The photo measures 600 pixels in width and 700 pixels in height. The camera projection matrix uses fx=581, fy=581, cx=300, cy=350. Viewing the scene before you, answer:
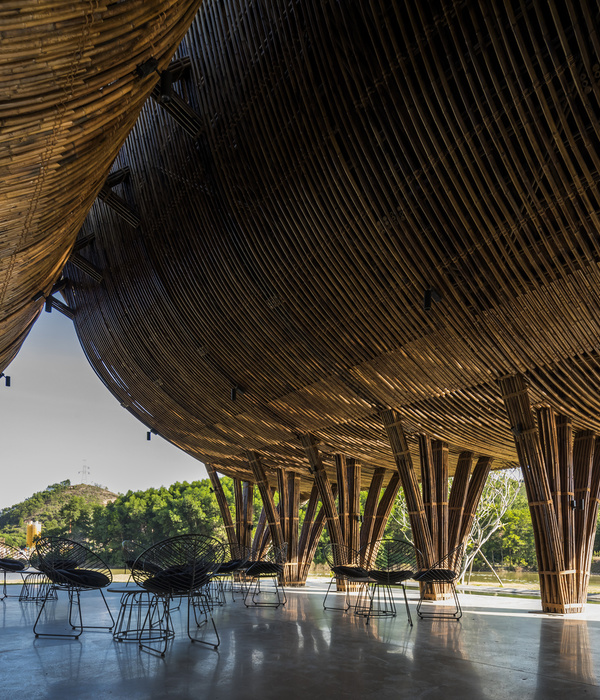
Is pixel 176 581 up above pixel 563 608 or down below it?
above

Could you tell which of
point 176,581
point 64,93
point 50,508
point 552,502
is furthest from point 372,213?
point 50,508

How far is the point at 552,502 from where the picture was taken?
9.02m

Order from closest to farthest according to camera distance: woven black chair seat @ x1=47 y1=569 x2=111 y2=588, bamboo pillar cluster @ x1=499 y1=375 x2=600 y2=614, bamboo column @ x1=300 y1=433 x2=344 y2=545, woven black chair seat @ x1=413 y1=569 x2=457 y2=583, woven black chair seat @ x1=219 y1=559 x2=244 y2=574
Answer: woven black chair seat @ x1=47 y1=569 x2=111 y2=588, woven black chair seat @ x1=413 y1=569 x2=457 y2=583, bamboo pillar cluster @ x1=499 y1=375 x2=600 y2=614, woven black chair seat @ x1=219 y1=559 x2=244 y2=574, bamboo column @ x1=300 y1=433 x2=344 y2=545

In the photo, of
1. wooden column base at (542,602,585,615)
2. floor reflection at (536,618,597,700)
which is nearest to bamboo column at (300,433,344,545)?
wooden column base at (542,602,585,615)

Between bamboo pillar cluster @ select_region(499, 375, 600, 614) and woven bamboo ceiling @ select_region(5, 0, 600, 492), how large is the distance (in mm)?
420

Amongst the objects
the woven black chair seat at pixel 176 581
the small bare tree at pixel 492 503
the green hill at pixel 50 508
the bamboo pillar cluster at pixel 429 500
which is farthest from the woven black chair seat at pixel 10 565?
the green hill at pixel 50 508

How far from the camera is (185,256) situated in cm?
1075

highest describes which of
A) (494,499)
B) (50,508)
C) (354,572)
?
(494,499)

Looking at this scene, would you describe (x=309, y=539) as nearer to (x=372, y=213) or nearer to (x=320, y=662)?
(x=372, y=213)

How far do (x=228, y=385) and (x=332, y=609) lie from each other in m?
5.83

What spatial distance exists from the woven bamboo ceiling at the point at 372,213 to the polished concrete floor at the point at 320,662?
10.5ft

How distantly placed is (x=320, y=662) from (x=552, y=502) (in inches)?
230

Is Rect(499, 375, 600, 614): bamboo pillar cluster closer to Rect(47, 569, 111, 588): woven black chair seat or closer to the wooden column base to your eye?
the wooden column base

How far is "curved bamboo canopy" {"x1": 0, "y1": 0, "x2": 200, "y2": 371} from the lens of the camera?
7.23ft
